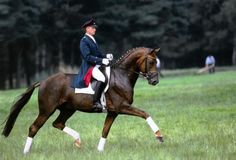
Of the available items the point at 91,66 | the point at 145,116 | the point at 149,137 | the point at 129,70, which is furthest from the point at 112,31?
the point at 145,116

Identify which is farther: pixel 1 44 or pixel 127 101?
pixel 1 44

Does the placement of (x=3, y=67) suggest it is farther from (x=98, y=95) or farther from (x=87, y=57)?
(x=98, y=95)

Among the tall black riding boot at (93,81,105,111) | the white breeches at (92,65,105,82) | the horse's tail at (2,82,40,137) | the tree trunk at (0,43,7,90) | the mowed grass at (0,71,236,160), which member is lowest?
the tree trunk at (0,43,7,90)

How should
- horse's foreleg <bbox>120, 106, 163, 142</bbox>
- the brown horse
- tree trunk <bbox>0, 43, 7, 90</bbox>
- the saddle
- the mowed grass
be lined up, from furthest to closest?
tree trunk <bbox>0, 43, 7, 90</bbox> → the saddle → the brown horse → horse's foreleg <bbox>120, 106, 163, 142</bbox> → the mowed grass

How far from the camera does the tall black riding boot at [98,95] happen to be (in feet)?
43.4

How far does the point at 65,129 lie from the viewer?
14.1 metres

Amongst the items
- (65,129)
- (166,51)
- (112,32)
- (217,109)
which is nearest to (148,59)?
(65,129)

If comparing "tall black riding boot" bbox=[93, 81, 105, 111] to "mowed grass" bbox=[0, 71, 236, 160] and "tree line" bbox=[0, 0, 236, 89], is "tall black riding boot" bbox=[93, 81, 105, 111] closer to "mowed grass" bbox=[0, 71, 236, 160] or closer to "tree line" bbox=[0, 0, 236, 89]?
"mowed grass" bbox=[0, 71, 236, 160]

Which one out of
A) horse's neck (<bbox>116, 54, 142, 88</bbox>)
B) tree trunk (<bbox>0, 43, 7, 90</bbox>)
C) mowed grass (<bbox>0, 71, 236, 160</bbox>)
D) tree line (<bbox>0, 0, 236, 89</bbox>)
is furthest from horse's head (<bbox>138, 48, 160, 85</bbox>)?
tree trunk (<bbox>0, 43, 7, 90</bbox>)

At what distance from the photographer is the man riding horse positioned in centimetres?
1324

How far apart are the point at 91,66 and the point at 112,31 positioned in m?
60.0

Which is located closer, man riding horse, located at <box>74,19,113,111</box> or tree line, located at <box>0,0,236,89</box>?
man riding horse, located at <box>74,19,113,111</box>

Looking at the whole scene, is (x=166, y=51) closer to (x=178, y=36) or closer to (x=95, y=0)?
(x=178, y=36)

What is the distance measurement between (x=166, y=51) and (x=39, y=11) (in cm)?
3092
